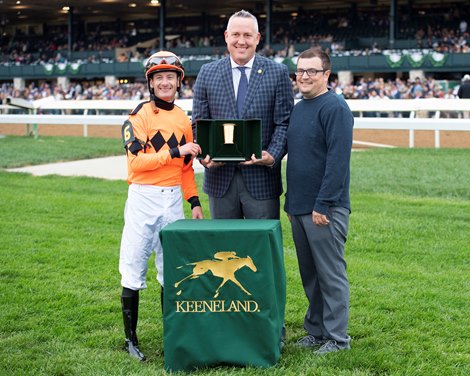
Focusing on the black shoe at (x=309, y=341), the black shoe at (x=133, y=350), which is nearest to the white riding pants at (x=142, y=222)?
the black shoe at (x=133, y=350)

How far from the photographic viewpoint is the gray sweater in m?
4.26

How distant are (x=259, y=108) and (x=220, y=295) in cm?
116

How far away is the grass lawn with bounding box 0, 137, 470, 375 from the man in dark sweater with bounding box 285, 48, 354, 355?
0.32 metres

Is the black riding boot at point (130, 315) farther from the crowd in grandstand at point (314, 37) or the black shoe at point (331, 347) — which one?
the crowd in grandstand at point (314, 37)

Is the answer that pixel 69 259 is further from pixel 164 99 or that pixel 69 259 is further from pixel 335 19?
pixel 335 19

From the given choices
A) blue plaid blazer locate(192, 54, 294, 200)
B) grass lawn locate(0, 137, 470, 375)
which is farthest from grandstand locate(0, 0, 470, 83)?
blue plaid blazer locate(192, 54, 294, 200)

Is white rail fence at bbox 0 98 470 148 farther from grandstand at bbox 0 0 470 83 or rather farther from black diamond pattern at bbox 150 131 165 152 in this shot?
grandstand at bbox 0 0 470 83

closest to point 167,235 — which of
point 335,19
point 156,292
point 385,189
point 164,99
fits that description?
point 164,99

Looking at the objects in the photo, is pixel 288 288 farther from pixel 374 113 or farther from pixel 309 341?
pixel 374 113

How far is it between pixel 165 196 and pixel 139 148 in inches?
12.9

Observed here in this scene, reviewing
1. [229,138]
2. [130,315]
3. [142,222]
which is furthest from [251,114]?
[130,315]

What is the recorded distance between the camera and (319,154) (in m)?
4.38

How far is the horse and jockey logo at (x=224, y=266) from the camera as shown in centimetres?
410

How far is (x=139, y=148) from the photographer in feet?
14.3
